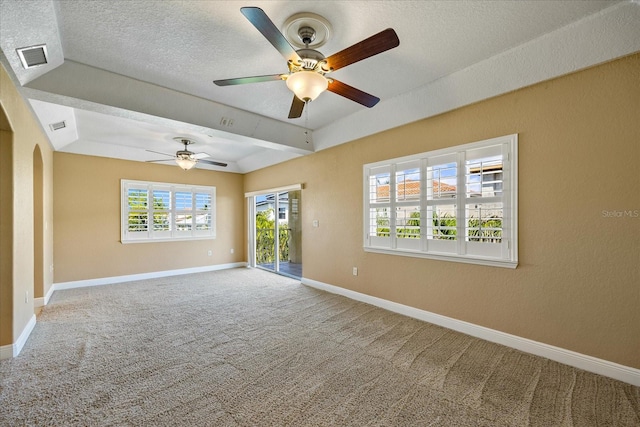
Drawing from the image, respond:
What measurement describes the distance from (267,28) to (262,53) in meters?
0.97

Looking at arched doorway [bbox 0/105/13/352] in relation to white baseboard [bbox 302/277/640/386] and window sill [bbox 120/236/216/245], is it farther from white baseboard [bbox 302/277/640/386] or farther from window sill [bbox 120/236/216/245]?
white baseboard [bbox 302/277/640/386]

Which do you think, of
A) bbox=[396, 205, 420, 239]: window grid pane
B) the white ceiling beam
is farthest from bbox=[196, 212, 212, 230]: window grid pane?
bbox=[396, 205, 420, 239]: window grid pane

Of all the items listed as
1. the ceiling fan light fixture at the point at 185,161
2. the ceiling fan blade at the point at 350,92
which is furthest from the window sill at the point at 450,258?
the ceiling fan light fixture at the point at 185,161

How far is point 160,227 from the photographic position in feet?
20.5

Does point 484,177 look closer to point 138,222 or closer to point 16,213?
point 16,213

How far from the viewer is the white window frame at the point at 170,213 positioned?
5.79 m

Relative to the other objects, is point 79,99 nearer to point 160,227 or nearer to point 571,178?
point 160,227

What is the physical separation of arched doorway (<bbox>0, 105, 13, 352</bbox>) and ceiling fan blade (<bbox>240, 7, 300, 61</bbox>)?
2.74 m

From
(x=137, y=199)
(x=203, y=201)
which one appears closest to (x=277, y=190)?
(x=203, y=201)

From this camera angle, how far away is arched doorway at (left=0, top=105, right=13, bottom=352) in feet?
8.59

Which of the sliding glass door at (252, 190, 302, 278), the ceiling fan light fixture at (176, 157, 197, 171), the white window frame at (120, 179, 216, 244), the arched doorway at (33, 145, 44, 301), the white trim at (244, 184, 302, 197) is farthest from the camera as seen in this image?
the sliding glass door at (252, 190, 302, 278)

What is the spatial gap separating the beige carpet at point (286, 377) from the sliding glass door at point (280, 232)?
112 inches

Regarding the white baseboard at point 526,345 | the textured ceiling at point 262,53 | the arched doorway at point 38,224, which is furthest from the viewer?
the arched doorway at point 38,224

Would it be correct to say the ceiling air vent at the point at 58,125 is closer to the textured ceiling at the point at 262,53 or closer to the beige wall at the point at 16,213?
the textured ceiling at the point at 262,53
